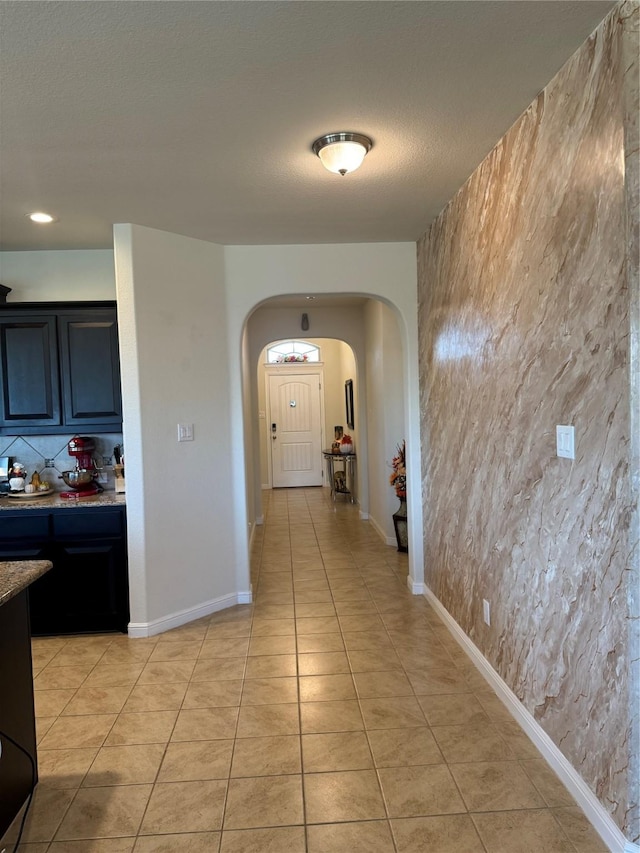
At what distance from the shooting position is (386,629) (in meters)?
3.34

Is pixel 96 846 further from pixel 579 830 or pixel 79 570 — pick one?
pixel 79 570

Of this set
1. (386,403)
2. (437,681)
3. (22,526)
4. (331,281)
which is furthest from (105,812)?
(386,403)

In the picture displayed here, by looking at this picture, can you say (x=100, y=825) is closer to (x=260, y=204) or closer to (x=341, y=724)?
(x=341, y=724)

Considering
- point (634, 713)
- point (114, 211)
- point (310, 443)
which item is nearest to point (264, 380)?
point (310, 443)

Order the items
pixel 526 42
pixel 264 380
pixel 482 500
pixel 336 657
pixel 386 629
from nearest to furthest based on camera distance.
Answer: pixel 526 42 → pixel 482 500 → pixel 336 657 → pixel 386 629 → pixel 264 380

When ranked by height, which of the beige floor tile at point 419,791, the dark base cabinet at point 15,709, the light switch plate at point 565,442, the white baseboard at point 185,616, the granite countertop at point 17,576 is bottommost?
the beige floor tile at point 419,791

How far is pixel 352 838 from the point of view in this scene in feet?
5.71

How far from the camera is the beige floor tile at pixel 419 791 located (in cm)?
186

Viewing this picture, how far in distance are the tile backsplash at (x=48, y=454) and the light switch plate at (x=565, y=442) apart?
300cm

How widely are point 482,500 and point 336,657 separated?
1.19m

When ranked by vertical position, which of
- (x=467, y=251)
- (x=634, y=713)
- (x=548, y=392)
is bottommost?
(x=634, y=713)

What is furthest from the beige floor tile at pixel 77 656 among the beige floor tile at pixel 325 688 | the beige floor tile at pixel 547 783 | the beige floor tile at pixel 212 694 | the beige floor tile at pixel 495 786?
the beige floor tile at pixel 547 783

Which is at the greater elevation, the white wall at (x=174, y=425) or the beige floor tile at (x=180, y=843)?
the white wall at (x=174, y=425)

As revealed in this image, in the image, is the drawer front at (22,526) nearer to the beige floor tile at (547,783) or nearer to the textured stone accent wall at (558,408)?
the textured stone accent wall at (558,408)
